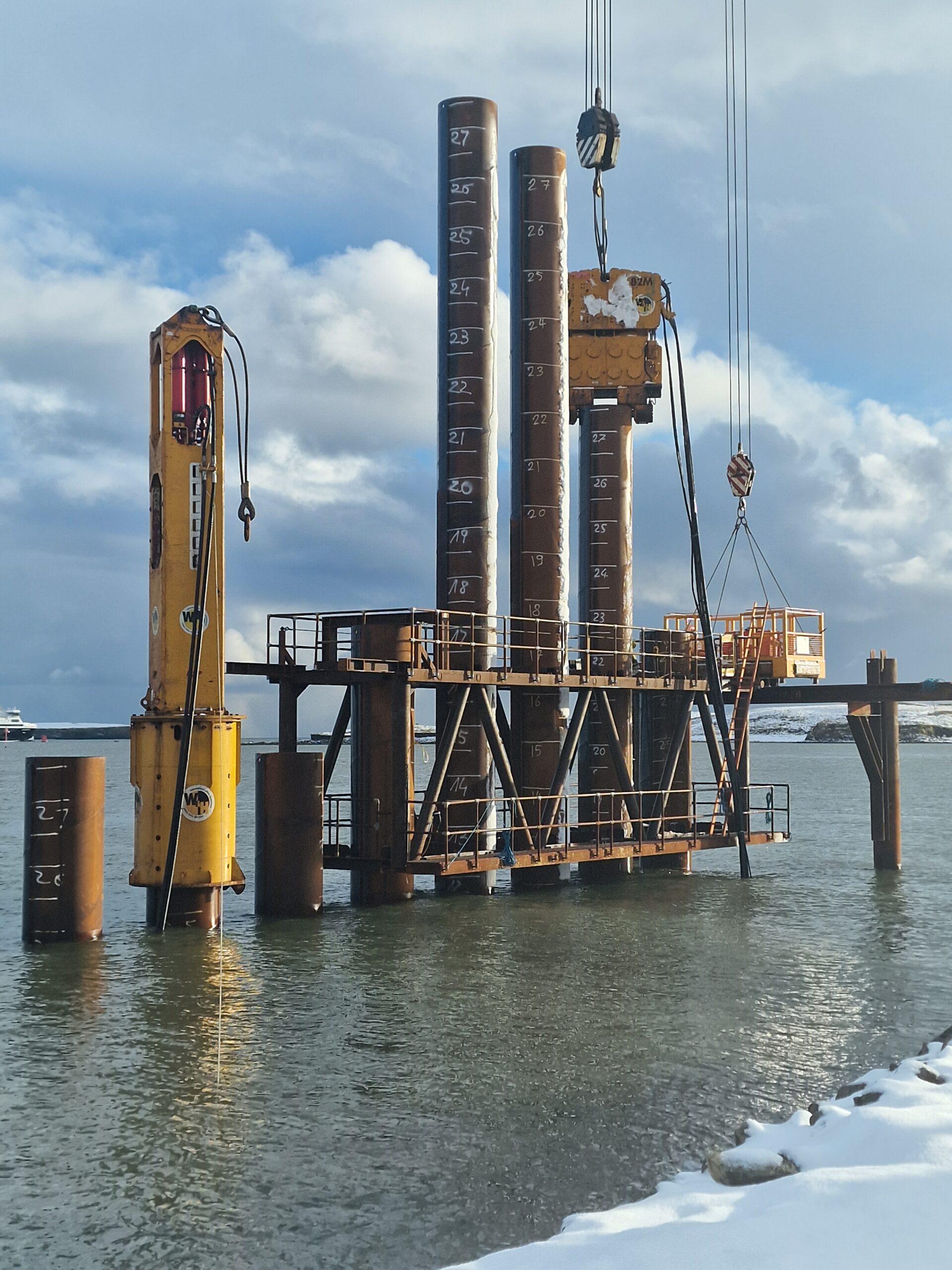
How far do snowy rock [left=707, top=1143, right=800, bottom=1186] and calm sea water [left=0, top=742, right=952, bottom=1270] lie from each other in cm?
118

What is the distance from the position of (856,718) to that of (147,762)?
2198 centimetres

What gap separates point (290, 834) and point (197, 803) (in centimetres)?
284

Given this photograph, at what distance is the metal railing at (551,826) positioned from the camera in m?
26.9

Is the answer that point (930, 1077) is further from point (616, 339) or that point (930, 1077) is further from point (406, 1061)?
point (616, 339)

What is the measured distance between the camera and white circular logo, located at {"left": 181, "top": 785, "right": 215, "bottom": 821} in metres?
22.0

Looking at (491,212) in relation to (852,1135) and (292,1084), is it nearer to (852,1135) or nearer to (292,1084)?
(292,1084)

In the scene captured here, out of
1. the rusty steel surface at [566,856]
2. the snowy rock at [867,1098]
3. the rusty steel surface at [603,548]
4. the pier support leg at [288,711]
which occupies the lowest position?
the snowy rock at [867,1098]

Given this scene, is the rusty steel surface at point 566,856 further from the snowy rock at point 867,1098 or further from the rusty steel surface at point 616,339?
the snowy rock at point 867,1098

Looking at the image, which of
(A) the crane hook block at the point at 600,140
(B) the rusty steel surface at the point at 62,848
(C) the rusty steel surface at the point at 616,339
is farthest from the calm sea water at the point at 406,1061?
(A) the crane hook block at the point at 600,140

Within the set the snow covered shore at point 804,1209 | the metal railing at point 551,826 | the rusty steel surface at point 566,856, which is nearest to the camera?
the snow covered shore at point 804,1209

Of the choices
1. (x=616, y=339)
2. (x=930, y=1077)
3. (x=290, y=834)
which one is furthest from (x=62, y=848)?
(x=616, y=339)

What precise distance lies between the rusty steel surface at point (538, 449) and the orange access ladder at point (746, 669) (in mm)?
6084

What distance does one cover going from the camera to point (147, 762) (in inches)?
877

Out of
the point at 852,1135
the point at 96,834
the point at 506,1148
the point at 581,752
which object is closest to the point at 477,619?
the point at 581,752
